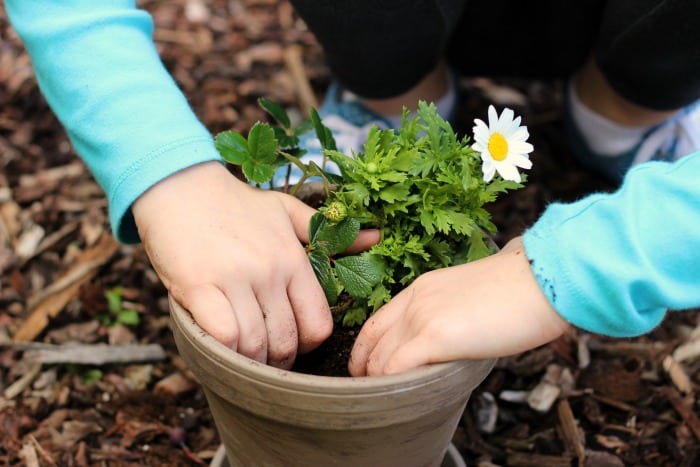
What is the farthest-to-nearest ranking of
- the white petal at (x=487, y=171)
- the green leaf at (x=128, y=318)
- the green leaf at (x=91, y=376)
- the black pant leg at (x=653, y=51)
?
the green leaf at (x=128, y=318) < the green leaf at (x=91, y=376) < the black pant leg at (x=653, y=51) < the white petal at (x=487, y=171)

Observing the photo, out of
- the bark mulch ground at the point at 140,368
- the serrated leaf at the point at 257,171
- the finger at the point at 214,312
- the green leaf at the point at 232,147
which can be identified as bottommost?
the bark mulch ground at the point at 140,368

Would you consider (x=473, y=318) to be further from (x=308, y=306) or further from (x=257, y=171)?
(x=257, y=171)

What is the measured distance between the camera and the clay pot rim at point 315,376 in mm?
889

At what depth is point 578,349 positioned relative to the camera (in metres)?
1.58

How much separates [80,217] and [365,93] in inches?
29.9

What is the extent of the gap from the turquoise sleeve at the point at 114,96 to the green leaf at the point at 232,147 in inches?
1.5

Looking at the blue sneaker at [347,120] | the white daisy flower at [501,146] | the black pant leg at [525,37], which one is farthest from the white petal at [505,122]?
the black pant leg at [525,37]

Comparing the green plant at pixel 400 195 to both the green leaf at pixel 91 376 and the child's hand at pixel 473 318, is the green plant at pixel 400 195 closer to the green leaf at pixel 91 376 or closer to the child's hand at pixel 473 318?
the child's hand at pixel 473 318

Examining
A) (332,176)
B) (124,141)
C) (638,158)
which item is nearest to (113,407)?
(124,141)

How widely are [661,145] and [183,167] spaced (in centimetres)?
121

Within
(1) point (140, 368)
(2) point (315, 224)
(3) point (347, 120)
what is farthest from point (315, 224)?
(3) point (347, 120)

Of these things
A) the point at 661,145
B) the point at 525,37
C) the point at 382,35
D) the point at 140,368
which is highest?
the point at 382,35

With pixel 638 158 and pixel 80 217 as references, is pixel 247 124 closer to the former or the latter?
pixel 80 217

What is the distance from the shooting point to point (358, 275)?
109 cm
